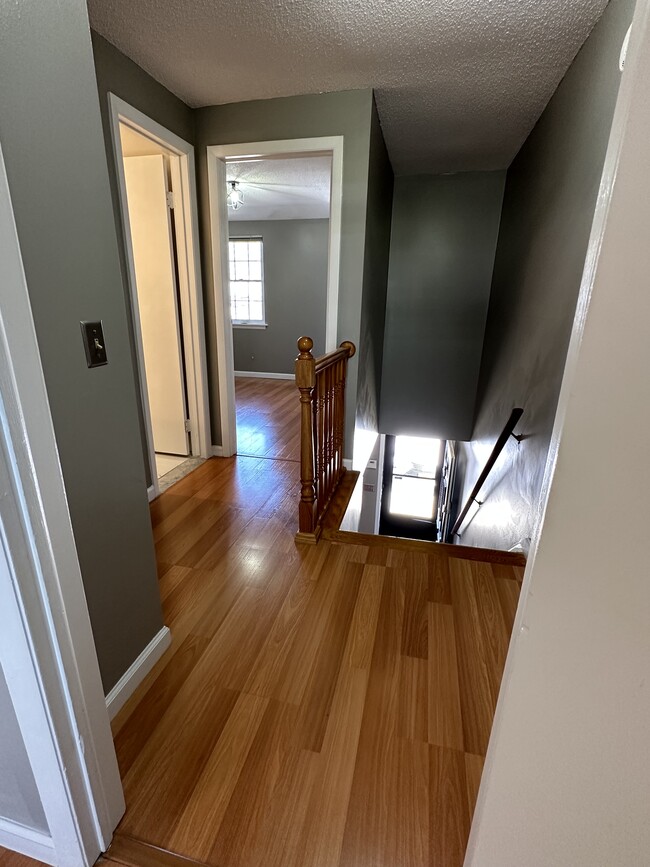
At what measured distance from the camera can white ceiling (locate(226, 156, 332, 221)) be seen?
3.74 meters

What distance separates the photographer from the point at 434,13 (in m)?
1.68

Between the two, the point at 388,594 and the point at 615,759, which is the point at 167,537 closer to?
the point at 388,594

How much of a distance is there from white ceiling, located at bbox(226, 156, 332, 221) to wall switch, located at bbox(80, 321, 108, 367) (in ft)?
8.52

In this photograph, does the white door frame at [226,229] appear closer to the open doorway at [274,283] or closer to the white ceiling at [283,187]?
the white ceiling at [283,187]

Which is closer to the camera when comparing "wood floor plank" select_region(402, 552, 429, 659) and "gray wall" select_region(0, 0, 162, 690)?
"gray wall" select_region(0, 0, 162, 690)

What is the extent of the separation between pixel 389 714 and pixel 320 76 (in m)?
2.98

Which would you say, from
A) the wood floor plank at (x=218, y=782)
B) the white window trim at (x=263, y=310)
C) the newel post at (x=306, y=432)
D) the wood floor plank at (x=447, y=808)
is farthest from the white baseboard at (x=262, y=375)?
the wood floor plank at (x=447, y=808)

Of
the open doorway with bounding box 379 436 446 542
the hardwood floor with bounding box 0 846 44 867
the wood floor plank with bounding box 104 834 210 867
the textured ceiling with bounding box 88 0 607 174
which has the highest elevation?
the textured ceiling with bounding box 88 0 607 174

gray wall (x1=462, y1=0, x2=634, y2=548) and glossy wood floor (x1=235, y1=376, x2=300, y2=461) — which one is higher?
gray wall (x1=462, y1=0, x2=634, y2=548)

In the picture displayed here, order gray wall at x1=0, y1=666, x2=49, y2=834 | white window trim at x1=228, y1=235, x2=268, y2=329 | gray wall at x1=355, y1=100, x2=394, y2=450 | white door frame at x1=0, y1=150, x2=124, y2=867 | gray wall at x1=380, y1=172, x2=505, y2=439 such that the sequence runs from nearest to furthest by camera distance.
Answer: white door frame at x1=0, y1=150, x2=124, y2=867 → gray wall at x1=0, y1=666, x2=49, y2=834 → gray wall at x1=355, y1=100, x2=394, y2=450 → gray wall at x1=380, y1=172, x2=505, y2=439 → white window trim at x1=228, y1=235, x2=268, y2=329

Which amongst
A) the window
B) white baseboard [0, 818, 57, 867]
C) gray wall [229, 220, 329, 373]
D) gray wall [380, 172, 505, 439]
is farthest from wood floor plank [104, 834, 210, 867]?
the window

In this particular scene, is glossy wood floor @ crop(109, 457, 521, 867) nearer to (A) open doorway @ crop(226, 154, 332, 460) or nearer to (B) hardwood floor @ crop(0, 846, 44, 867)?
(B) hardwood floor @ crop(0, 846, 44, 867)

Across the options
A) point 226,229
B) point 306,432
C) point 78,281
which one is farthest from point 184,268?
point 78,281

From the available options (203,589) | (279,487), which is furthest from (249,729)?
(279,487)
